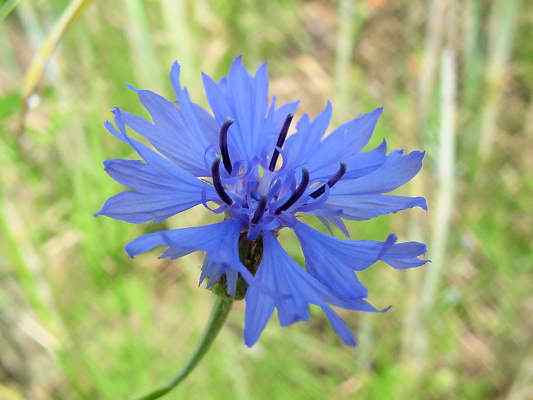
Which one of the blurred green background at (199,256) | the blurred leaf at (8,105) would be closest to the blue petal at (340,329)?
the blurred leaf at (8,105)

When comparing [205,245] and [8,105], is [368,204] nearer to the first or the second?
[205,245]

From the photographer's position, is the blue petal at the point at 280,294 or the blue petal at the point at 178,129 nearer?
the blue petal at the point at 280,294

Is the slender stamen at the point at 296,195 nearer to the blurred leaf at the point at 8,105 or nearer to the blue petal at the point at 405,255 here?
the blue petal at the point at 405,255

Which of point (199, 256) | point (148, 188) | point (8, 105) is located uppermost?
point (8, 105)

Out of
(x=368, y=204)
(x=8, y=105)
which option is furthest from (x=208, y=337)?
(x=8, y=105)

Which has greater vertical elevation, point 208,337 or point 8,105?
point 8,105

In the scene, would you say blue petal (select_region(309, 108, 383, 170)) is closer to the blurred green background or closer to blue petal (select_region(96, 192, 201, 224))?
blue petal (select_region(96, 192, 201, 224))
